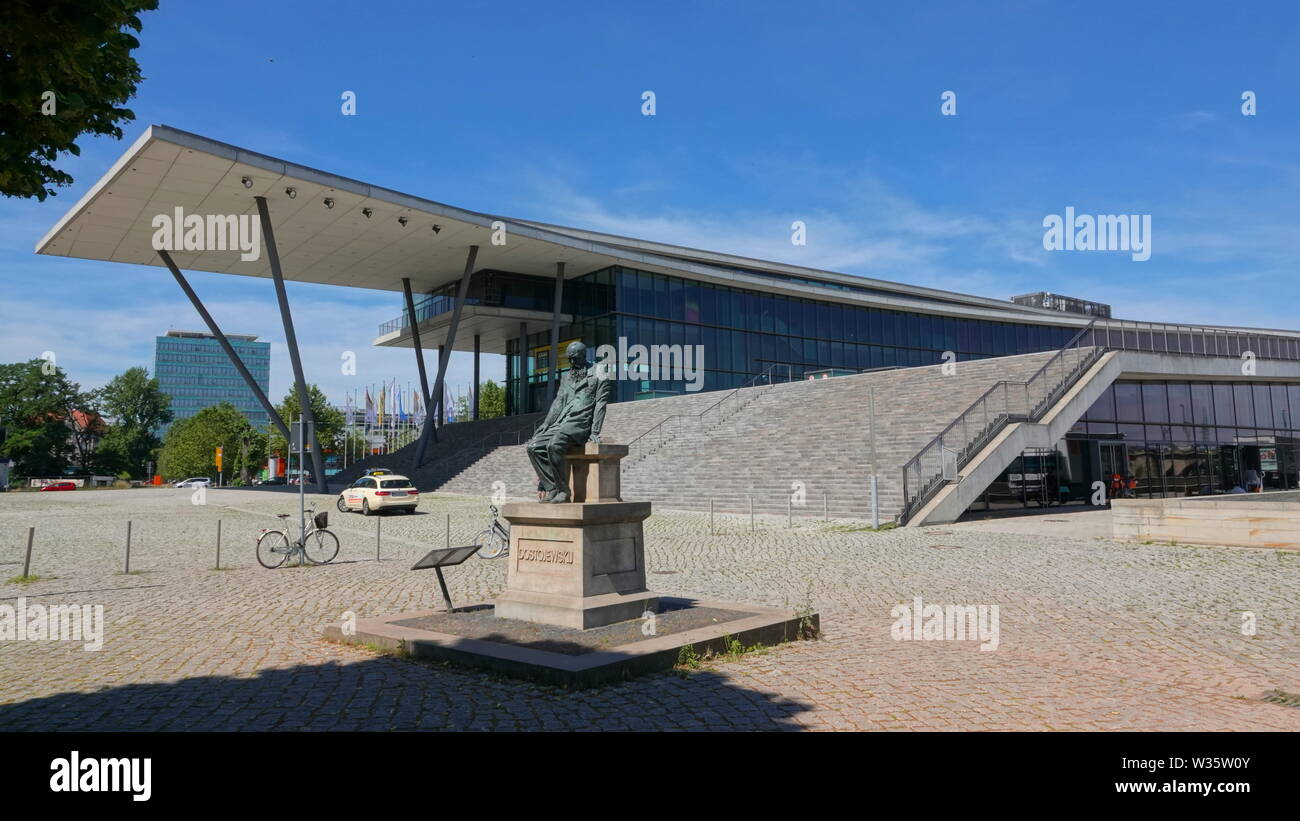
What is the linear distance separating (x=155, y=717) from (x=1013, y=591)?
9.73 m

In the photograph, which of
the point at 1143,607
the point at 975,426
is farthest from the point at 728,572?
the point at 975,426

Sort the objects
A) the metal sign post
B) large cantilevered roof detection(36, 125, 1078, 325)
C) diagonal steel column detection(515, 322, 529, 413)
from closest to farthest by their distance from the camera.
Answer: the metal sign post
large cantilevered roof detection(36, 125, 1078, 325)
diagonal steel column detection(515, 322, 529, 413)

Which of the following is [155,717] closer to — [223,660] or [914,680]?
[223,660]

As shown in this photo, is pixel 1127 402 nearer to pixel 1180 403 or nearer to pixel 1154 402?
pixel 1154 402

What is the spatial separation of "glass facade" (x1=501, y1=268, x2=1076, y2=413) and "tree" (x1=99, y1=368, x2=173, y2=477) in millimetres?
70789

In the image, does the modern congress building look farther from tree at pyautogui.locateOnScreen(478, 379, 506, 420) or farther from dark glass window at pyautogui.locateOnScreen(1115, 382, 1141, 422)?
tree at pyautogui.locateOnScreen(478, 379, 506, 420)

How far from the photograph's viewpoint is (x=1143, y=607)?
9.46m

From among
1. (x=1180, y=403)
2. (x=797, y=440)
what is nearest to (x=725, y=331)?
(x=797, y=440)

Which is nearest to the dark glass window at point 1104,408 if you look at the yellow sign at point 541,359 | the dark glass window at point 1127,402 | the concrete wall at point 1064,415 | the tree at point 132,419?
the dark glass window at point 1127,402

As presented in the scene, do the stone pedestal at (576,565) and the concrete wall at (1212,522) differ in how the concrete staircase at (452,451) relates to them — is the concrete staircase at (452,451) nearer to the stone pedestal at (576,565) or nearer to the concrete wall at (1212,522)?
the concrete wall at (1212,522)

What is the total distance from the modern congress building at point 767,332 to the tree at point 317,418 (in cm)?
1626

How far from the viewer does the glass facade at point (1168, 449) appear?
2806 centimetres

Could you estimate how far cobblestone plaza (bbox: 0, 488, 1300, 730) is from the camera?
5.42m

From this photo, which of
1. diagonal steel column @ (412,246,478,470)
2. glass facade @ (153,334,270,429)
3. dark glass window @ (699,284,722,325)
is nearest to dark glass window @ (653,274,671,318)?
dark glass window @ (699,284,722,325)
